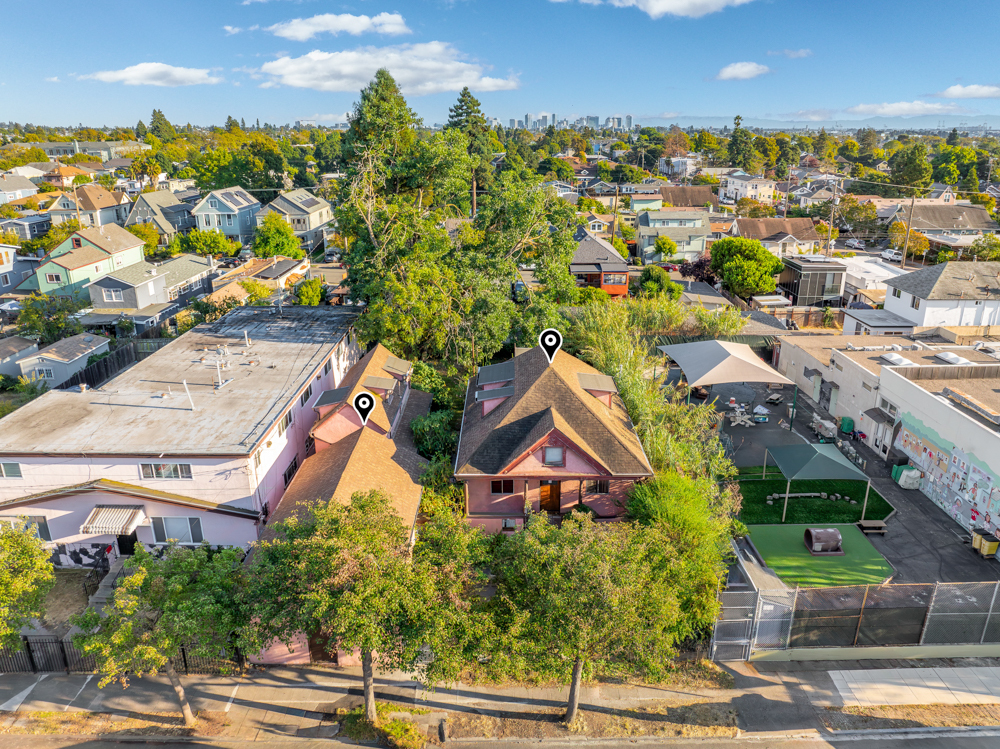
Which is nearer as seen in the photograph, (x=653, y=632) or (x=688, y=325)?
(x=653, y=632)

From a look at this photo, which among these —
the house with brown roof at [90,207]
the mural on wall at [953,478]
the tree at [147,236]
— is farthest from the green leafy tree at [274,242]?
the mural on wall at [953,478]

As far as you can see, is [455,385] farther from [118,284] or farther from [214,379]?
[118,284]

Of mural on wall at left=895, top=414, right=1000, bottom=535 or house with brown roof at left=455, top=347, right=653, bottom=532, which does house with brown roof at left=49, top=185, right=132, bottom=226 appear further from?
mural on wall at left=895, top=414, right=1000, bottom=535

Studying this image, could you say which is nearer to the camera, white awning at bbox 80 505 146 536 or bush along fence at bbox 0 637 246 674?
bush along fence at bbox 0 637 246 674

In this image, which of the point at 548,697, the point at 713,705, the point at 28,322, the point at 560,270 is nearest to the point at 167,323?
the point at 28,322

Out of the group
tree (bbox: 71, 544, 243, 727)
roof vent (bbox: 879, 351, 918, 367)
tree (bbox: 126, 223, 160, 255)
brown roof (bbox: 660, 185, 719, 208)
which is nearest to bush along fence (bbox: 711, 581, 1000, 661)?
tree (bbox: 71, 544, 243, 727)
